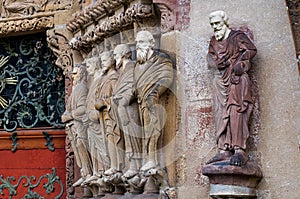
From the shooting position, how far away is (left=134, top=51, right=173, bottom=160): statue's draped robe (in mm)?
6355

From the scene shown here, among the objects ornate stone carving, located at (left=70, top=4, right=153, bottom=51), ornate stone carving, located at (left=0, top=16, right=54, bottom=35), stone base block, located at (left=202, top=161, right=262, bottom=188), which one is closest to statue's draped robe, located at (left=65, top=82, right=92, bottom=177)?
ornate stone carving, located at (left=70, top=4, right=153, bottom=51)

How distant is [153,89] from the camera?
6344 millimetres

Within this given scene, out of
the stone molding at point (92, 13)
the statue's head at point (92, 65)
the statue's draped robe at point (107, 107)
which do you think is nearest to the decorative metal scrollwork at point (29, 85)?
the stone molding at point (92, 13)

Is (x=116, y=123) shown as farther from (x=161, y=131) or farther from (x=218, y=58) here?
(x=218, y=58)

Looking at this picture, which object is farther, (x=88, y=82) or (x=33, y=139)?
(x=33, y=139)

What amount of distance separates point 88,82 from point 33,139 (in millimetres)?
1576

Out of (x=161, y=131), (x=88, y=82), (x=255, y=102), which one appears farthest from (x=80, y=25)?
(x=255, y=102)

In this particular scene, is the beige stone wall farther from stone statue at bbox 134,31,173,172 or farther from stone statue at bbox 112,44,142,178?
stone statue at bbox 112,44,142,178

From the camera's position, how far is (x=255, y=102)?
19.4 feet

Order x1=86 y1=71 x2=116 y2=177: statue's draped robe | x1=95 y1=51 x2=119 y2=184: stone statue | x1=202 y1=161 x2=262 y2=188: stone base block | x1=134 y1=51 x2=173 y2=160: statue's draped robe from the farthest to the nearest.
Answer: x1=86 y1=71 x2=116 y2=177: statue's draped robe
x1=95 y1=51 x2=119 y2=184: stone statue
x1=134 y1=51 x2=173 y2=160: statue's draped robe
x1=202 y1=161 x2=262 y2=188: stone base block

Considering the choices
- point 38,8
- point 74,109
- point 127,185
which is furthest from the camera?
point 38,8

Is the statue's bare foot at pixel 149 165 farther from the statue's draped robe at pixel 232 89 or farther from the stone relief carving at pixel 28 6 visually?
the stone relief carving at pixel 28 6

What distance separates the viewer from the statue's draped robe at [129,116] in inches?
261

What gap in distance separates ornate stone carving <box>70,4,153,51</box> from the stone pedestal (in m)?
1.59
